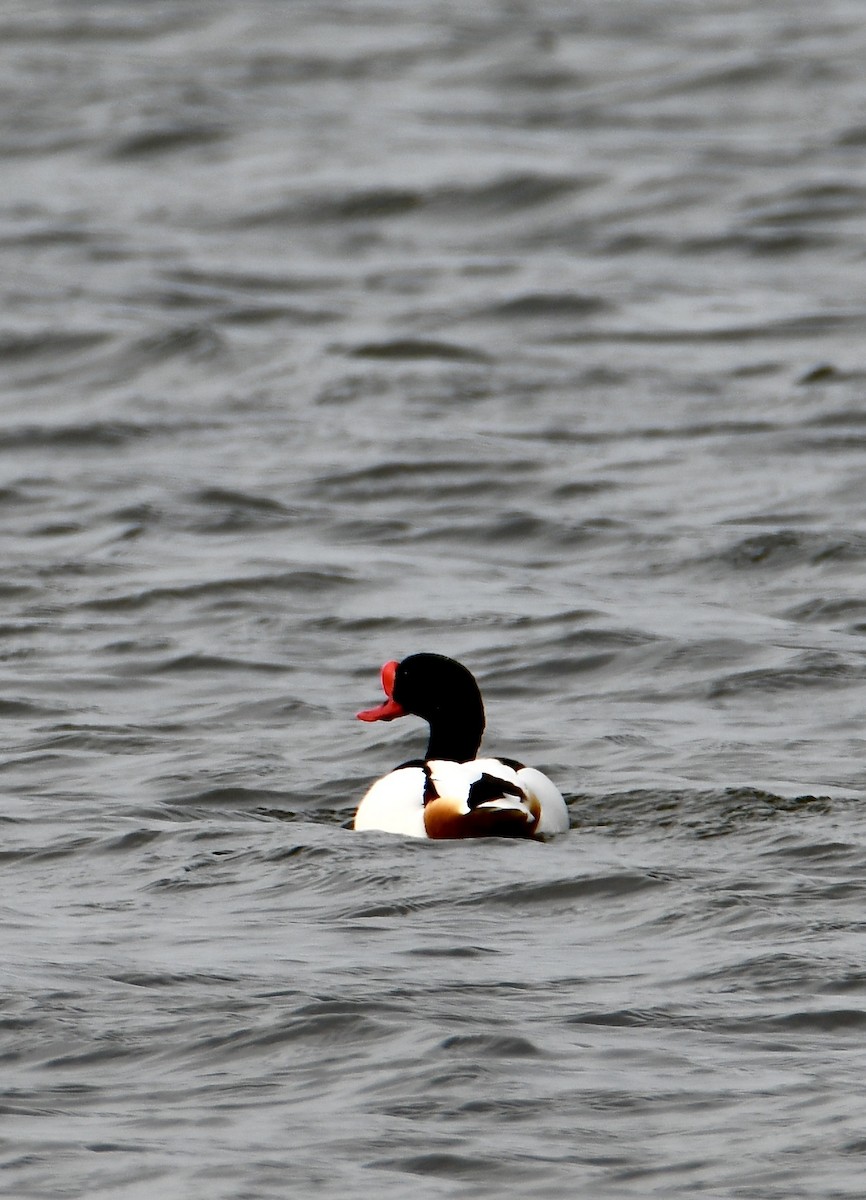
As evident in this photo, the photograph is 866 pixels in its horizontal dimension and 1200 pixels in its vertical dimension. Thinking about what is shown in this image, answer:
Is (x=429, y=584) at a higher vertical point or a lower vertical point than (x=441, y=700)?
lower

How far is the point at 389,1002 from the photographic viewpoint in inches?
267

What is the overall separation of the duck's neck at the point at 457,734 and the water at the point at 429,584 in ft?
1.57

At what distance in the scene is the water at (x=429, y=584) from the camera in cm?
630

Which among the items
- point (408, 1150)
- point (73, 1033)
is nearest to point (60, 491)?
point (73, 1033)

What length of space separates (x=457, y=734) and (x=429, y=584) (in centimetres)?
339

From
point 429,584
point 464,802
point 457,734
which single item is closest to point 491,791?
point 464,802

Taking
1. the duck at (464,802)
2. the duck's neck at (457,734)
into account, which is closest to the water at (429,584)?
the duck at (464,802)

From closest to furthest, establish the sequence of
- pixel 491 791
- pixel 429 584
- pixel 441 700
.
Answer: pixel 491 791, pixel 441 700, pixel 429 584

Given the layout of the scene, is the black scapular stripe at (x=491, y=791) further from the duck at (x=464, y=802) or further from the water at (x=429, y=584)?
the water at (x=429, y=584)

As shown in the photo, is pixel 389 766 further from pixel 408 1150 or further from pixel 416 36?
pixel 416 36

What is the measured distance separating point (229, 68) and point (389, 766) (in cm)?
1622

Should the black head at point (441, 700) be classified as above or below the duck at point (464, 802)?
above

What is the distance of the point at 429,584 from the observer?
1255 centimetres

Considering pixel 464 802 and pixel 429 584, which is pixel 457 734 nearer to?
pixel 464 802
